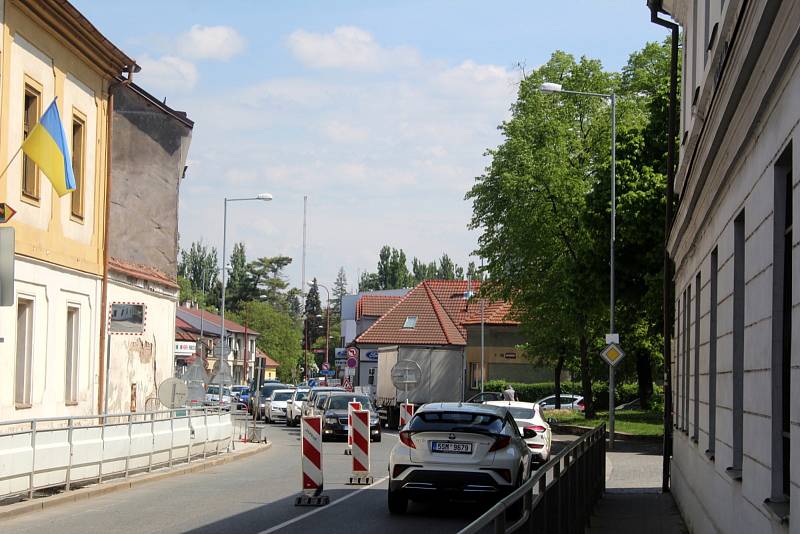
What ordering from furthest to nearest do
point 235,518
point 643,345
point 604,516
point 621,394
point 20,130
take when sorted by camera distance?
point 621,394, point 643,345, point 20,130, point 604,516, point 235,518

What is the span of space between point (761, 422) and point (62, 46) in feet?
63.1

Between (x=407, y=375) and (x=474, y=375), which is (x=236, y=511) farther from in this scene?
(x=474, y=375)

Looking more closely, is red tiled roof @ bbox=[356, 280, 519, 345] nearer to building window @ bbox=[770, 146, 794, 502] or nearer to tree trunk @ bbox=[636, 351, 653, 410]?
tree trunk @ bbox=[636, 351, 653, 410]

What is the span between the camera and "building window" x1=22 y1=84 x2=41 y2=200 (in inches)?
890


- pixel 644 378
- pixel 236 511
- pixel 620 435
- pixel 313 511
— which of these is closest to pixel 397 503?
pixel 313 511

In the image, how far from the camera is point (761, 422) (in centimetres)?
781

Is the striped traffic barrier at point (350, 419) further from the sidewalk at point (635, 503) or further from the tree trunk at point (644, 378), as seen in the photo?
the tree trunk at point (644, 378)

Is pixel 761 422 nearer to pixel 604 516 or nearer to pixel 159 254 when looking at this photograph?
pixel 604 516

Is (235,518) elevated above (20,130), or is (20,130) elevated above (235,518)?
(20,130)

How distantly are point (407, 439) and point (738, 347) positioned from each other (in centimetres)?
733

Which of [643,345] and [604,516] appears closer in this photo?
[604,516]

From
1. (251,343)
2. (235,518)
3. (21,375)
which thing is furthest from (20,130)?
(251,343)

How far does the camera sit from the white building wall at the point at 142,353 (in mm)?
28703

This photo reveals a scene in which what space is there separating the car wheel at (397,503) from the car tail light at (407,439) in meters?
0.63
